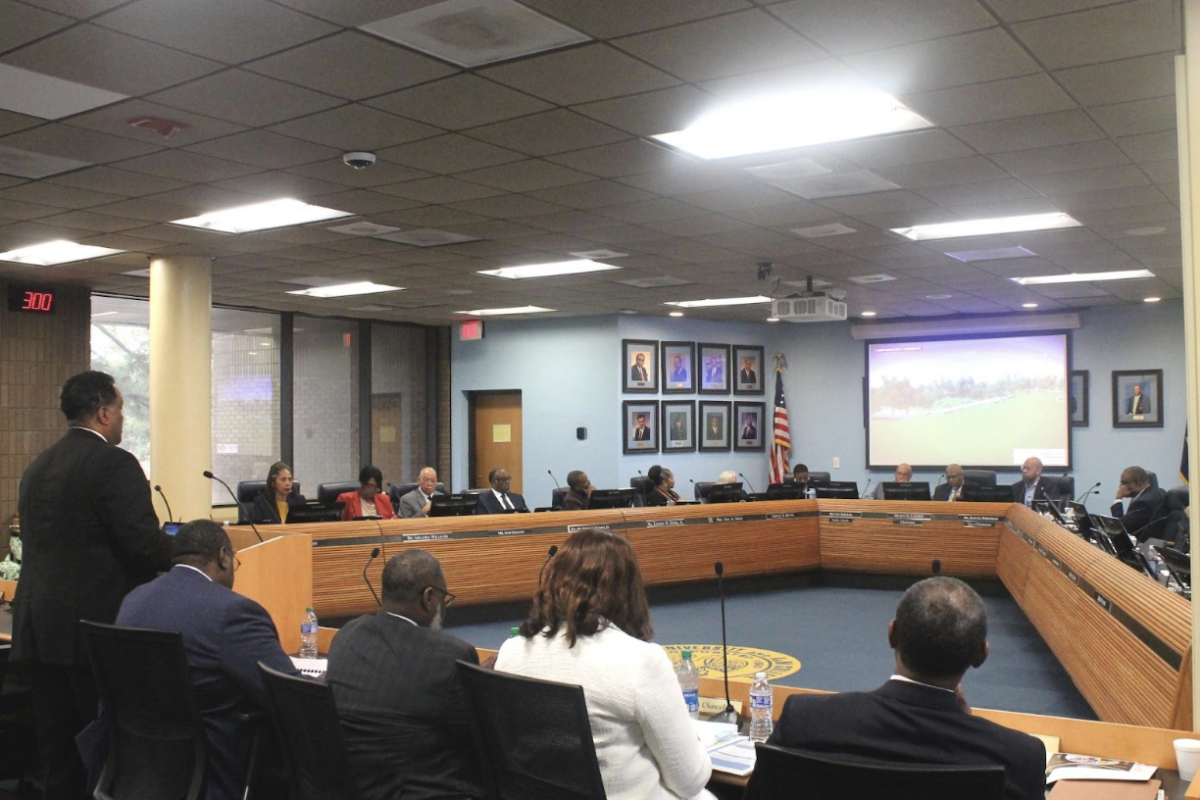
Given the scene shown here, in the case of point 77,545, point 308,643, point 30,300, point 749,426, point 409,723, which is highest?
point 30,300

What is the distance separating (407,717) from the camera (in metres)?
2.58

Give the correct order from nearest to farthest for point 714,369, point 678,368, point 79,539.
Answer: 1. point 79,539
2. point 678,368
3. point 714,369

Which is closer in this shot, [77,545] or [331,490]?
[77,545]

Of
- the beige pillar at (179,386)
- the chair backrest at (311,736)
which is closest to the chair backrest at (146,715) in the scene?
the chair backrest at (311,736)

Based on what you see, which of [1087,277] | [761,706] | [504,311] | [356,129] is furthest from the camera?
[504,311]

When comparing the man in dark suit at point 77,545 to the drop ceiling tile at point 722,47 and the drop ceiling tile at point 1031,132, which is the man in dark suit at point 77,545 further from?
the drop ceiling tile at point 1031,132

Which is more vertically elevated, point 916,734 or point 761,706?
point 916,734

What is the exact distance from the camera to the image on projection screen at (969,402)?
13.3 metres

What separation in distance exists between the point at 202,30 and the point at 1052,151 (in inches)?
170

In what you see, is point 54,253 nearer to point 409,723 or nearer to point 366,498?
point 366,498

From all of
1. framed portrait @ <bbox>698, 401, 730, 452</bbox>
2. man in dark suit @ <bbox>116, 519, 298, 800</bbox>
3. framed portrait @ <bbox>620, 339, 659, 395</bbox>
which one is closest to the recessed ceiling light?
framed portrait @ <bbox>620, 339, 659, 395</bbox>

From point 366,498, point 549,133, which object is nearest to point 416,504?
point 366,498

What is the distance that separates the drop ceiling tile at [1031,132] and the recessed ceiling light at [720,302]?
634 centimetres

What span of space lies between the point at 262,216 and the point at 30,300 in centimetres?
413
